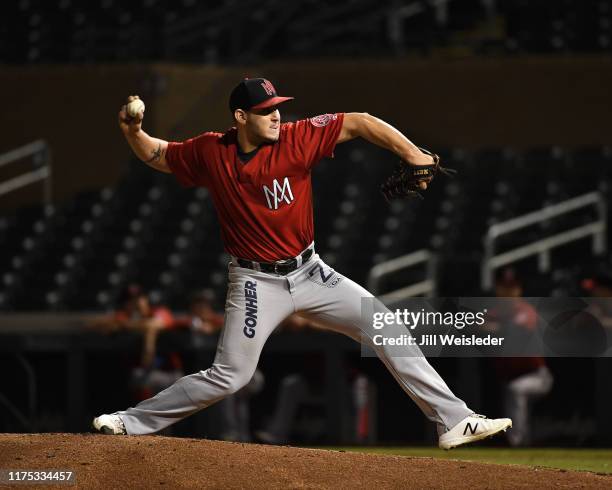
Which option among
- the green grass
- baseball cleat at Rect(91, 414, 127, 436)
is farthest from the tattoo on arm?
the green grass

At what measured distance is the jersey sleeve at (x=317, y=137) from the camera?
20.5 ft

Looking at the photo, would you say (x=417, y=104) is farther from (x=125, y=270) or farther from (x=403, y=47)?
(x=125, y=270)

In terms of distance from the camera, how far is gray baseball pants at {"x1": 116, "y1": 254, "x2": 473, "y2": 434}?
6.18 metres

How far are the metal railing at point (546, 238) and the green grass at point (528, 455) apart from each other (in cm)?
338

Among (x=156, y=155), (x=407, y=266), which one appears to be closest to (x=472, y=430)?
(x=156, y=155)

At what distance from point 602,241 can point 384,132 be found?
27.4 feet

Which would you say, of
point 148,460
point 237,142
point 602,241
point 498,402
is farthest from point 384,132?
point 602,241

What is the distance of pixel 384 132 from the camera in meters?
6.15

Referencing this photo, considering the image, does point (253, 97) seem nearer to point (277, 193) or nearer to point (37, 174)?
point (277, 193)

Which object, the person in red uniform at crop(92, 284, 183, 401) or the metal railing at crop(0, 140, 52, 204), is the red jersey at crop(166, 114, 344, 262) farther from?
the metal railing at crop(0, 140, 52, 204)

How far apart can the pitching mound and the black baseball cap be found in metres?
1.58

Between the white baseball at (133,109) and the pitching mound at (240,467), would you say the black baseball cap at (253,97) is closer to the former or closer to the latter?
the white baseball at (133,109)

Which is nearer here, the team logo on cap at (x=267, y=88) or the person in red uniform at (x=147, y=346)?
the team logo on cap at (x=267, y=88)

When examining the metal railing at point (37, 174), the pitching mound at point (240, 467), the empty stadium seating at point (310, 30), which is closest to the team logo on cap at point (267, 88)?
the pitching mound at point (240, 467)
